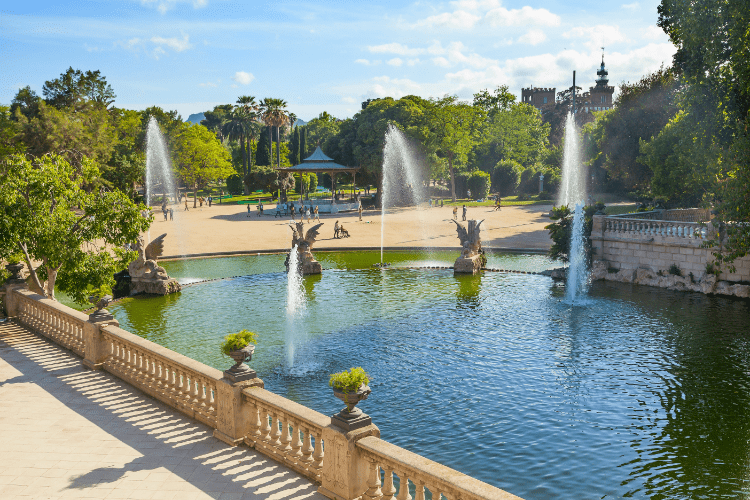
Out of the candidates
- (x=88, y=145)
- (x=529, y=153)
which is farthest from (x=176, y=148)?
(x=529, y=153)

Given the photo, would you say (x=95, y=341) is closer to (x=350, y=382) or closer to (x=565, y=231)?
(x=350, y=382)

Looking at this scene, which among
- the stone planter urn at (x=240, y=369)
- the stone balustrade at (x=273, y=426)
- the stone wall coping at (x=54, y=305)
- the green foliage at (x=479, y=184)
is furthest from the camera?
the green foliage at (x=479, y=184)

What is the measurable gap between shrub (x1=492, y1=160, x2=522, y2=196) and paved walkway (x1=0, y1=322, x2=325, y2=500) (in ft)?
261

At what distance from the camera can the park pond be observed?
1185cm

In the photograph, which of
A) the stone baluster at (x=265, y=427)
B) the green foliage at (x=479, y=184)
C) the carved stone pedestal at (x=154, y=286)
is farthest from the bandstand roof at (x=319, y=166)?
the stone baluster at (x=265, y=427)

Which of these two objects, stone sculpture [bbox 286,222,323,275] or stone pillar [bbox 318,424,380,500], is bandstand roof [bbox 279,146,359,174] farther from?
stone pillar [bbox 318,424,380,500]

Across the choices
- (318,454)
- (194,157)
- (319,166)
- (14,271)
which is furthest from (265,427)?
(194,157)

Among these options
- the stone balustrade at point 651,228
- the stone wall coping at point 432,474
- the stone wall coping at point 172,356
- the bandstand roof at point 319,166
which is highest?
the bandstand roof at point 319,166

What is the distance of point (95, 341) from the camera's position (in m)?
14.0

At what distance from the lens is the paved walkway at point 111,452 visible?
8609mm

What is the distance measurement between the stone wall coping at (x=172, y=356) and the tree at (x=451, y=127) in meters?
62.9

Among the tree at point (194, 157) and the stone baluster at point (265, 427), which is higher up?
the tree at point (194, 157)

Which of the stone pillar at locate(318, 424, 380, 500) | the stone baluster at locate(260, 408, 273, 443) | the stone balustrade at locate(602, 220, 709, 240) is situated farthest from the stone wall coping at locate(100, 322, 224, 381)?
the stone balustrade at locate(602, 220, 709, 240)

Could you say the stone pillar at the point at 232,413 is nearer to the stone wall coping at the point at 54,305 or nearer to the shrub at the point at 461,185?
the stone wall coping at the point at 54,305
